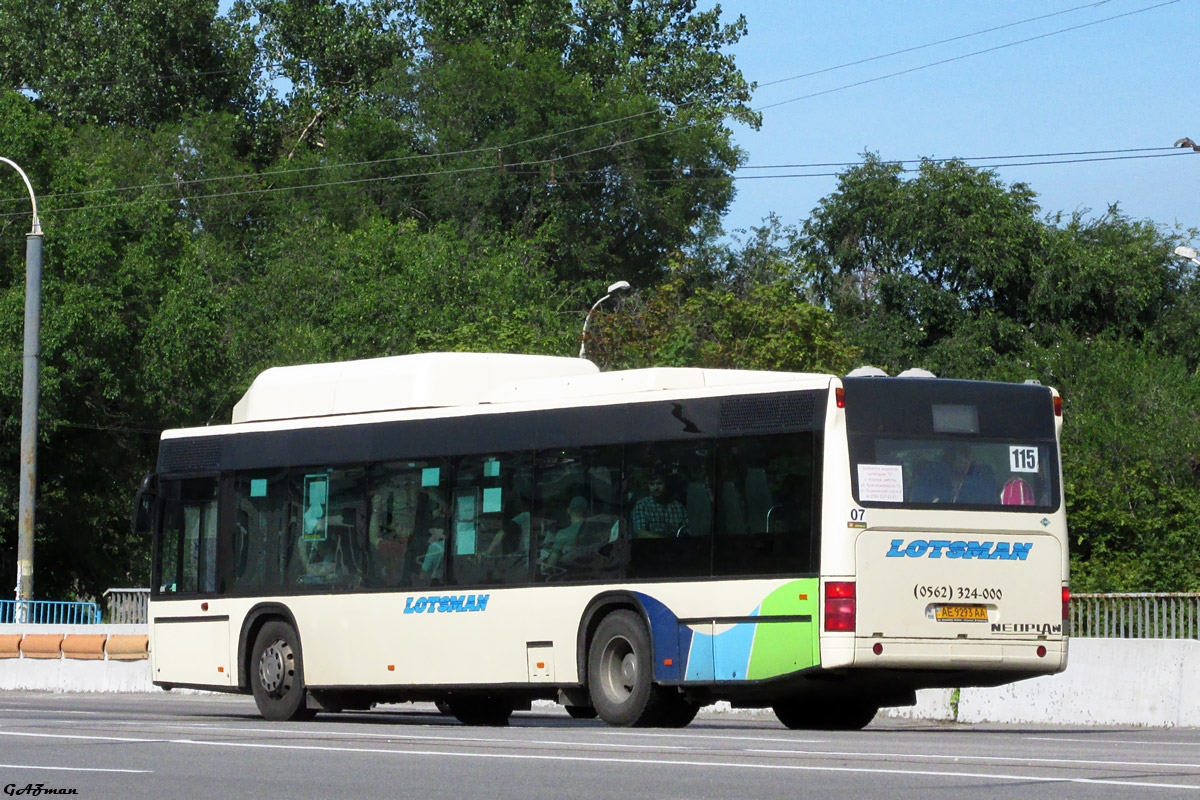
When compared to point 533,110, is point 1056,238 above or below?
below

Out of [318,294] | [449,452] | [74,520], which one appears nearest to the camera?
[449,452]

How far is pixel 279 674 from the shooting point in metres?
18.3

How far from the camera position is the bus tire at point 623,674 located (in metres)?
15.5

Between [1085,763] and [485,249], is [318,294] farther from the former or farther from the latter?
[1085,763]

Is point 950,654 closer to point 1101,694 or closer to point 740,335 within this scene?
point 1101,694

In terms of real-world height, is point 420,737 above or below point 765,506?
below

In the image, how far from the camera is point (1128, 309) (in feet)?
193

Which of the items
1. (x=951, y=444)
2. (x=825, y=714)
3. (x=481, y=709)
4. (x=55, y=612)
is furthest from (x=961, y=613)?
(x=55, y=612)

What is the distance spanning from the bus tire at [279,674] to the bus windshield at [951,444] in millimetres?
6096

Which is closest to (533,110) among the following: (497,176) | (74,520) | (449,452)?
(497,176)

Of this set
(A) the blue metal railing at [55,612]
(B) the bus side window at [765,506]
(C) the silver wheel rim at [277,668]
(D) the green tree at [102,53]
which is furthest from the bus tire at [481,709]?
(D) the green tree at [102,53]

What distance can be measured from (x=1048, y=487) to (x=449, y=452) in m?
5.10

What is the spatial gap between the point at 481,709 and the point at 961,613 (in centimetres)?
552

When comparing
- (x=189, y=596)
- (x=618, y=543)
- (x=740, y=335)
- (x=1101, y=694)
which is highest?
(x=740, y=335)
